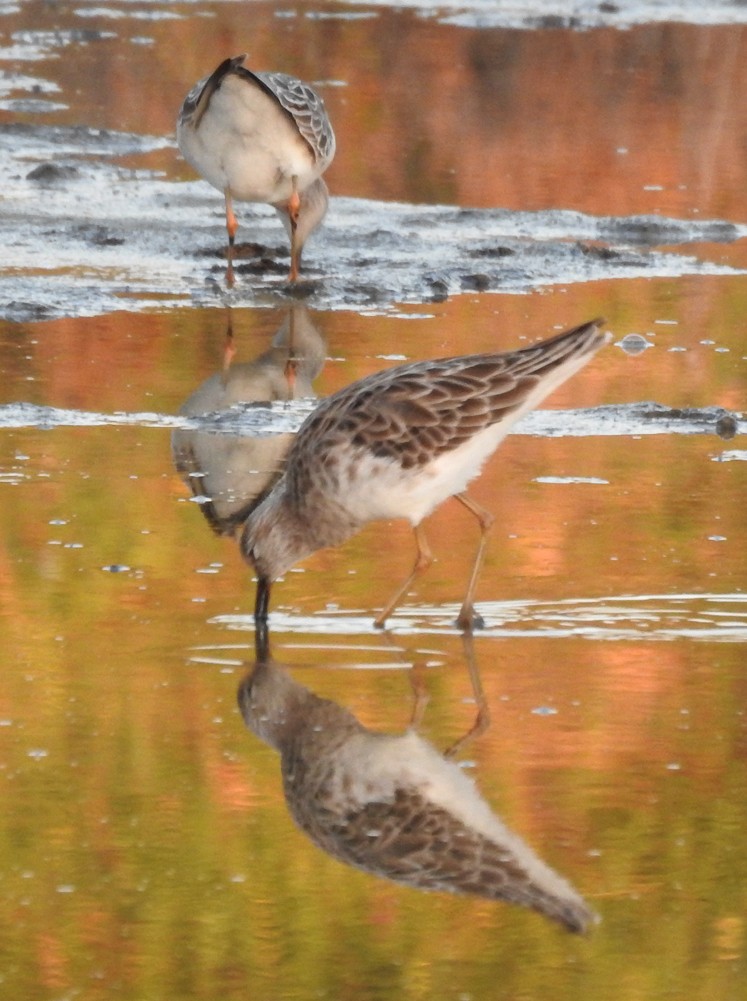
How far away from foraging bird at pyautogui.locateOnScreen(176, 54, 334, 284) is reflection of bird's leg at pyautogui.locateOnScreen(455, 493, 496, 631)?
15.9ft

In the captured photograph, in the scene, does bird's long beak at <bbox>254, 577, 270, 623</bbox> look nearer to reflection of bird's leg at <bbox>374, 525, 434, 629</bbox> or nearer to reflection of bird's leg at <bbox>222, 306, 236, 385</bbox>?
reflection of bird's leg at <bbox>374, 525, 434, 629</bbox>

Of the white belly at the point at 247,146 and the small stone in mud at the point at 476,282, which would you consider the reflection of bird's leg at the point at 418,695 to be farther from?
the white belly at the point at 247,146

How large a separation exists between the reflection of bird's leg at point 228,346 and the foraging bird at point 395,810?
12.8ft

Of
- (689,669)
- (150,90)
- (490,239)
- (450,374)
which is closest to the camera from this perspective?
(689,669)

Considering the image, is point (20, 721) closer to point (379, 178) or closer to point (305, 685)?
point (305, 685)

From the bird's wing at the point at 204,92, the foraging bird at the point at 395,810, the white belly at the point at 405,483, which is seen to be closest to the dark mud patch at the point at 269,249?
the bird's wing at the point at 204,92

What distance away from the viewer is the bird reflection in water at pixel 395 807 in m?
4.54

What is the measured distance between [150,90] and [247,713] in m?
13.7

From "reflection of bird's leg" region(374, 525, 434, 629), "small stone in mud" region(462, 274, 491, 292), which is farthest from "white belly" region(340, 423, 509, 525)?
"small stone in mud" region(462, 274, 491, 292)

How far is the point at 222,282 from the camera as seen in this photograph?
11312 millimetres

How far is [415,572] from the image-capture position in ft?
21.1

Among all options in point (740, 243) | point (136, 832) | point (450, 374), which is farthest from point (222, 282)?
point (136, 832)

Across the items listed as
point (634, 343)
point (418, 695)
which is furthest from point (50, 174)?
point (418, 695)

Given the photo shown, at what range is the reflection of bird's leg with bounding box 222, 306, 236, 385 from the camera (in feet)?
30.9
